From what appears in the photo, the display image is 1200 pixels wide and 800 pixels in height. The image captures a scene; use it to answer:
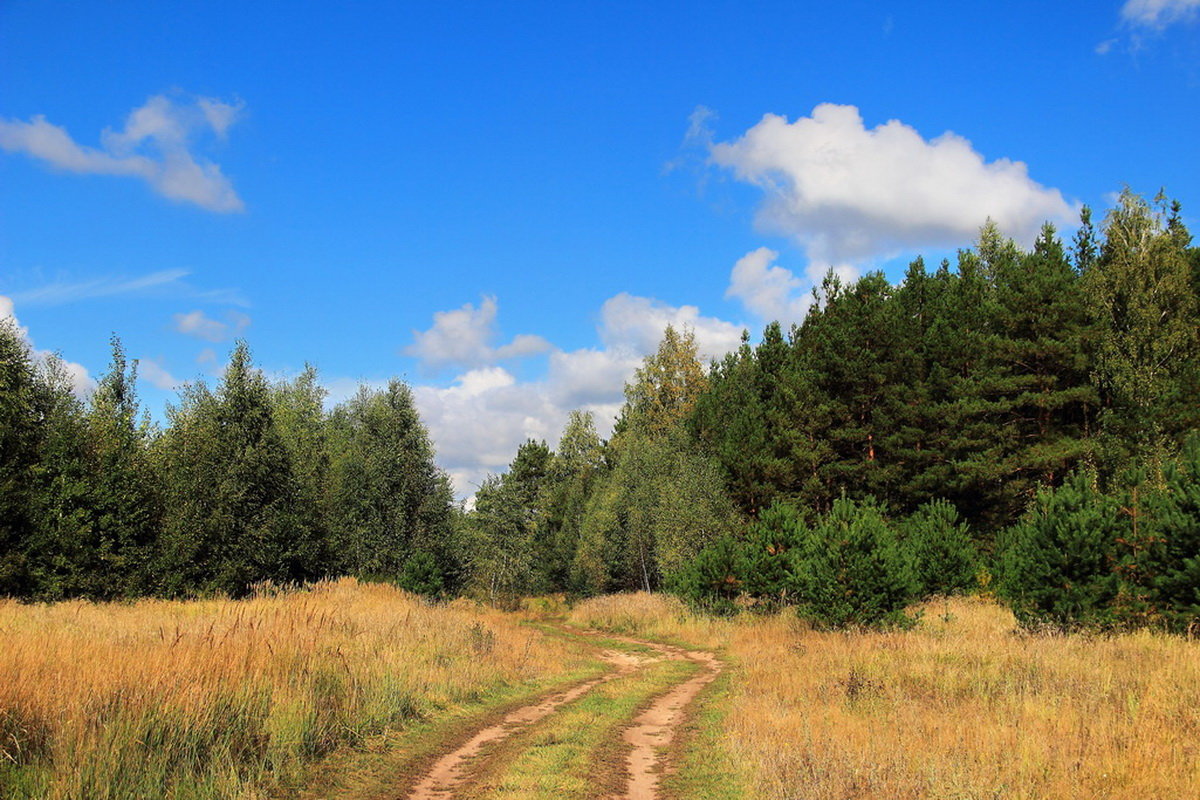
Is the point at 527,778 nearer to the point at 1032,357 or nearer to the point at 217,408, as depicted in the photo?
the point at 217,408

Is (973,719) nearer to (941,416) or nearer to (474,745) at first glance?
(474,745)

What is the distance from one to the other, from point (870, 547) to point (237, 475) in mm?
26437

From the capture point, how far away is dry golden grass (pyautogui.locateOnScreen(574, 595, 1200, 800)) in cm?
744

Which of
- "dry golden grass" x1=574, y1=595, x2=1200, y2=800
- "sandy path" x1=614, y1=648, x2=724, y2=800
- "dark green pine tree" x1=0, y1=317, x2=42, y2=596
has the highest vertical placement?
"dark green pine tree" x1=0, y1=317, x2=42, y2=596

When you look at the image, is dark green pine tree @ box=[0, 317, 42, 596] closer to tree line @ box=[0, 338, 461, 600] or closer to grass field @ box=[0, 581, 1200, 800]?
tree line @ box=[0, 338, 461, 600]

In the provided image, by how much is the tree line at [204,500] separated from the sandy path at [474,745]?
17.4 metres

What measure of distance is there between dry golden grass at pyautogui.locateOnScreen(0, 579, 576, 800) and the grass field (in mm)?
27

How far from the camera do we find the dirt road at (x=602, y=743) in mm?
8383

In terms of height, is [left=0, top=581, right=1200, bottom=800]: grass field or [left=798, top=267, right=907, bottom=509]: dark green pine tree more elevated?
[left=798, top=267, right=907, bottom=509]: dark green pine tree

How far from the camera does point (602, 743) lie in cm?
1053

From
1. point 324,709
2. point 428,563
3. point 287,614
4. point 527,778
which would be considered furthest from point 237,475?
point 527,778

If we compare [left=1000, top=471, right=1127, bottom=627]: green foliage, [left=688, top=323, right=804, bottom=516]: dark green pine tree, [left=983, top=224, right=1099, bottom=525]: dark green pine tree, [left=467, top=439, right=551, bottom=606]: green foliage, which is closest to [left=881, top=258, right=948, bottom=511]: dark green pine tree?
[left=983, top=224, right=1099, bottom=525]: dark green pine tree

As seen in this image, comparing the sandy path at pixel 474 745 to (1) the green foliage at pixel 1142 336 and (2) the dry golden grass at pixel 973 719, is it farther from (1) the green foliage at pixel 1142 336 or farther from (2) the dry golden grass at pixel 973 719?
(1) the green foliage at pixel 1142 336

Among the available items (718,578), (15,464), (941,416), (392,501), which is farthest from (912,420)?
(15,464)
